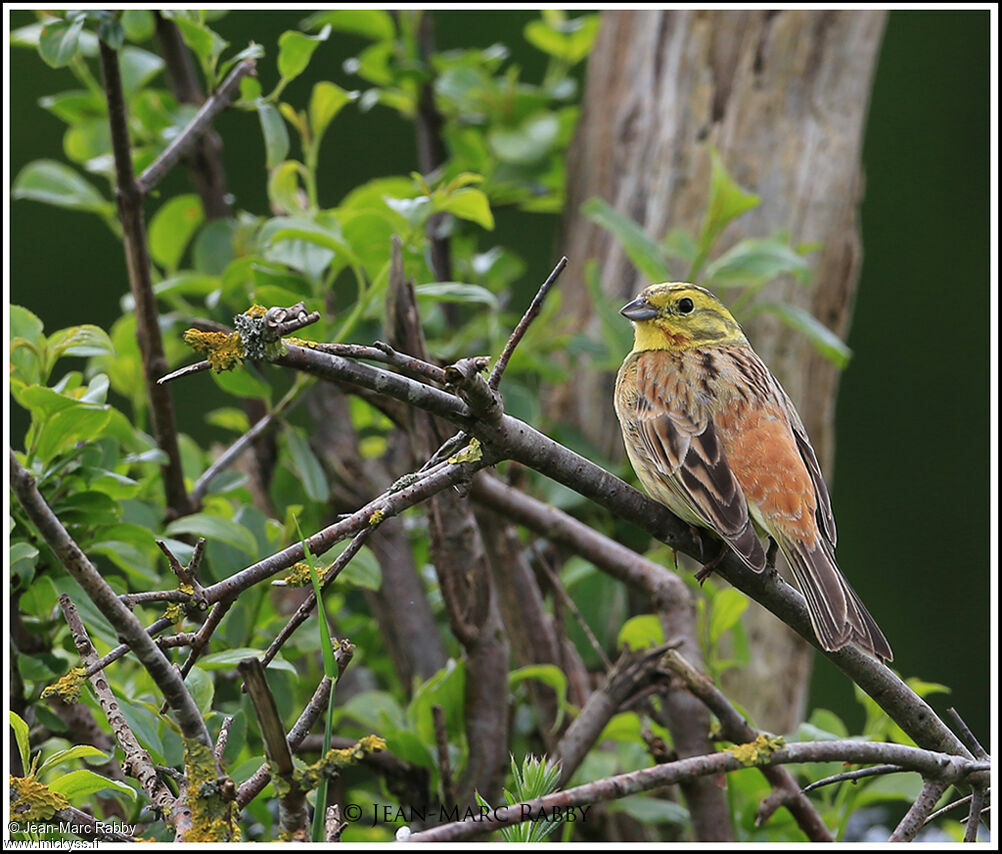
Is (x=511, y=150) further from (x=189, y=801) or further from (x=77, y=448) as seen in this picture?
(x=189, y=801)

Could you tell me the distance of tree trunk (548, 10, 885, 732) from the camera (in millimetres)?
2723

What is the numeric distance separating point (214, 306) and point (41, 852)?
1094mm

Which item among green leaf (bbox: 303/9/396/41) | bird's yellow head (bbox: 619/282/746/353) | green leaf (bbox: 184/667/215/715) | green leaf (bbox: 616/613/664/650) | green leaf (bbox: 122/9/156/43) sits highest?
green leaf (bbox: 303/9/396/41)

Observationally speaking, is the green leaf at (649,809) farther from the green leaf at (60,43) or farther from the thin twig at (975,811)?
the green leaf at (60,43)

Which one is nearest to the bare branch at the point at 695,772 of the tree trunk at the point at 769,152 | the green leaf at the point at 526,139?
the tree trunk at the point at 769,152

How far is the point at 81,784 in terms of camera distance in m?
1.24

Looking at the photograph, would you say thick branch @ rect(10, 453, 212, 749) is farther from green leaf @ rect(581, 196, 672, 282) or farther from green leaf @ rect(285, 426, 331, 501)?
green leaf @ rect(581, 196, 672, 282)

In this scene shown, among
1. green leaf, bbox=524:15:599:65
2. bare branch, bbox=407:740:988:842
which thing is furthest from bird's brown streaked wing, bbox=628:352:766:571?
green leaf, bbox=524:15:599:65

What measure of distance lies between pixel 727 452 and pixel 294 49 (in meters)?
0.93

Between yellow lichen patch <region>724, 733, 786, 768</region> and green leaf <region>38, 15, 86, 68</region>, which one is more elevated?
green leaf <region>38, 15, 86, 68</region>

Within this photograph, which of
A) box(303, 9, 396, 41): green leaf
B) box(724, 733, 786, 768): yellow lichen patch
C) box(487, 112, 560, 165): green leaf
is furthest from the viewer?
box(487, 112, 560, 165): green leaf

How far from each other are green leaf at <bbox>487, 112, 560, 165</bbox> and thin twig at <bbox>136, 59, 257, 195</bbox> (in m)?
0.86

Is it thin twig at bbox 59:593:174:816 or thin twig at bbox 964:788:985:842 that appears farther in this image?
thin twig at bbox 964:788:985:842

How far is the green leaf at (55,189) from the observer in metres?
2.14
